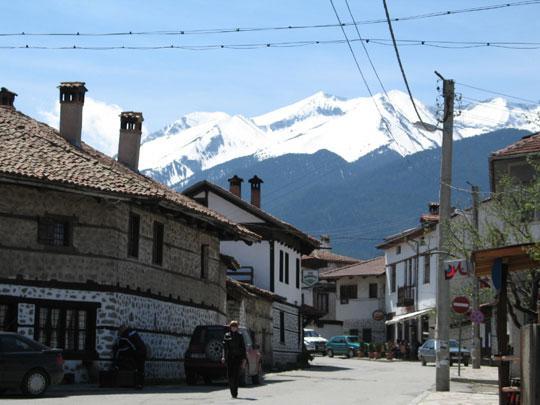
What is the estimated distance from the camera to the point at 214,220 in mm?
37562

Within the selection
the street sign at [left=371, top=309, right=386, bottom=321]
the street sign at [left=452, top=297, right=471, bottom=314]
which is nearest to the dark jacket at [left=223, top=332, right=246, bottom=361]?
the street sign at [left=452, top=297, right=471, bottom=314]

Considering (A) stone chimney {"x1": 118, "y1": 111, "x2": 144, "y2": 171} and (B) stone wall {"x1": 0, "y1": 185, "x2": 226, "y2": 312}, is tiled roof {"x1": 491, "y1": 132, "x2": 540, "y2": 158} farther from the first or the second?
(B) stone wall {"x1": 0, "y1": 185, "x2": 226, "y2": 312}

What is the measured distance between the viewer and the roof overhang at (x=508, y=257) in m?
20.1

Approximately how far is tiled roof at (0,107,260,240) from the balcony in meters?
47.1

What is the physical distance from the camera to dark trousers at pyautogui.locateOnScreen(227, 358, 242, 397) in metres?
25.4

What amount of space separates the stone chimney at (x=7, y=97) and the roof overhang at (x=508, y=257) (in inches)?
767

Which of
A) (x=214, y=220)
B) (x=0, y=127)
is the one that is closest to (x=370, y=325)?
(x=214, y=220)

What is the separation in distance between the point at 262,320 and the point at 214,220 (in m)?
14.7

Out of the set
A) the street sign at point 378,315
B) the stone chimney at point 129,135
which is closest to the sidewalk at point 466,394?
the stone chimney at point 129,135

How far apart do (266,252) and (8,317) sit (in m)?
25.4

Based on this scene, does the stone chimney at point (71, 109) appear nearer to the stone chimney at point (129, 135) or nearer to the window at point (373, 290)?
the stone chimney at point (129, 135)

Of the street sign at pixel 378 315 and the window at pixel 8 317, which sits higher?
the street sign at pixel 378 315

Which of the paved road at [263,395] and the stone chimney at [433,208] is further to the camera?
the stone chimney at [433,208]

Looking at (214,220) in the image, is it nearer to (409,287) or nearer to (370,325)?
(409,287)
